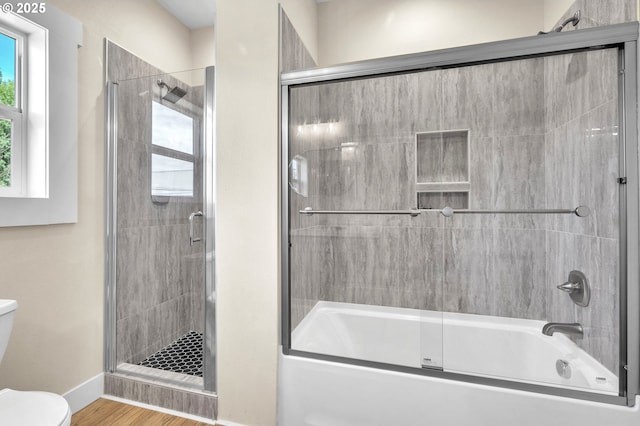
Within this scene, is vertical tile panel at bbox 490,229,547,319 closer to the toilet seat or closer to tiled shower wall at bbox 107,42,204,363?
tiled shower wall at bbox 107,42,204,363

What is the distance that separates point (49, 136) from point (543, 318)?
8.51ft

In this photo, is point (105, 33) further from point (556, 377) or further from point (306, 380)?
point (556, 377)

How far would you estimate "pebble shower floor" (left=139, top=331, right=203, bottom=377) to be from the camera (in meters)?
1.94

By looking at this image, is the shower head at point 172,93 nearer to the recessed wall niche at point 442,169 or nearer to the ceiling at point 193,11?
the ceiling at point 193,11

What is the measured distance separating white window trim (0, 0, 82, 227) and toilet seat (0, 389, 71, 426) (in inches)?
31.2

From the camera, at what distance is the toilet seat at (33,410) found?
1.13 meters

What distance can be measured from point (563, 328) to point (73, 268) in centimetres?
252

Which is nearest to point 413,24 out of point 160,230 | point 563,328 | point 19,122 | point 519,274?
point 519,274

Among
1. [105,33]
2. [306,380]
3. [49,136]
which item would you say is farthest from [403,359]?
[105,33]

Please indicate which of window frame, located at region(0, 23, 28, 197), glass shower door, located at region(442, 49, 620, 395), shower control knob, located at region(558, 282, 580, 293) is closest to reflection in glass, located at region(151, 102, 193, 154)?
window frame, located at region(0, 23, 28, 197)

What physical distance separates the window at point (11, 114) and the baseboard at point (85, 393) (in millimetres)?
1138

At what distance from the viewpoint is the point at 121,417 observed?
1.80 meters

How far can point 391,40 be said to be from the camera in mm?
2422

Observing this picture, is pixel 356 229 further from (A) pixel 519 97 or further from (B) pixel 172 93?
(B) pixel 172 93
